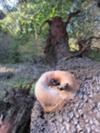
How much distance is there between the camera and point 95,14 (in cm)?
641

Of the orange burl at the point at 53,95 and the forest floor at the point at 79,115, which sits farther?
the orange burl at the point at 53,95

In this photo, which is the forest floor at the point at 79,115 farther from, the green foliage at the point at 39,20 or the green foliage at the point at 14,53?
the green foliage at the point at 14,53

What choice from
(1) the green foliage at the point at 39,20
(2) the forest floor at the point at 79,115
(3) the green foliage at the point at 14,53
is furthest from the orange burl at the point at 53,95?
(3) the green foliage at the point at 14,53

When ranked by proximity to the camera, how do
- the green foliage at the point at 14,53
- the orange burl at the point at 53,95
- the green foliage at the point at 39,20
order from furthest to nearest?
the green foliage at the point at 14,53 → the green foliage at the point at 39,20 → the orange burl at the point at 53,95

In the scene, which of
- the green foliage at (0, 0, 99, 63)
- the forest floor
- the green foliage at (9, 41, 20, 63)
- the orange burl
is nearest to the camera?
the forest floor

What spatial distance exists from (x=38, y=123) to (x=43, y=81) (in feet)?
1.15

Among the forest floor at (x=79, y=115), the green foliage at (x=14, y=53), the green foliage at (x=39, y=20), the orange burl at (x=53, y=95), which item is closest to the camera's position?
the forest floor at (x=79, y=115)

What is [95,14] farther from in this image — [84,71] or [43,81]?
[43,81]

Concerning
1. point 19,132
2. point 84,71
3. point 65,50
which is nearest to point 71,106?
point 19,132

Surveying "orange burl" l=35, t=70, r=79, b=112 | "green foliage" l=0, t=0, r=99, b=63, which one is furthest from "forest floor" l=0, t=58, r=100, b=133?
"green foliage" l=0, t=0, r=99, b=63

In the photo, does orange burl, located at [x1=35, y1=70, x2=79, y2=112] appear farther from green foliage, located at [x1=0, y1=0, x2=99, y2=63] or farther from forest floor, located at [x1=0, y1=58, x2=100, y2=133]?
green foliage, located at [x1=0, y1=0, x2=99, y2=63]

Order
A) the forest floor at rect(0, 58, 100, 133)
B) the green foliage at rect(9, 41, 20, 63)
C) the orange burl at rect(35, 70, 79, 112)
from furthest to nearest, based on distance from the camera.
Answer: the green foliage at rect(9, 41, 20, 63) < the orange burl at rect(35, 70, 79, 112) < the forest floor at rect(0, 58, 100, 133)

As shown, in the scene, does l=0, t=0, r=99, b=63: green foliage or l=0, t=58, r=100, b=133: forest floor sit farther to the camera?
l=0, t=0, r=99, b=63: green foliage

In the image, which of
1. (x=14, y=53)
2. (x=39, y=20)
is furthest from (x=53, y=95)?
(x=14, y=53)
